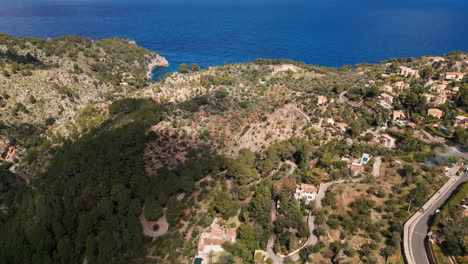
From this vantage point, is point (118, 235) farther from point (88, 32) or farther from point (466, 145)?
point (88, 32)

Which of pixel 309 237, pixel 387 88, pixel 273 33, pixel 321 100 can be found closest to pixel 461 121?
pixel 387 88

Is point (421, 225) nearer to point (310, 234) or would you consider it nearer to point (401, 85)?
point (310, 234)

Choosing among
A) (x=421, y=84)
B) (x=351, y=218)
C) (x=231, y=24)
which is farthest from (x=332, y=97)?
(x=231, y=24)

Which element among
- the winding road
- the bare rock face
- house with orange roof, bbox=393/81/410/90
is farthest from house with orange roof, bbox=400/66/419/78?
the bare rock face

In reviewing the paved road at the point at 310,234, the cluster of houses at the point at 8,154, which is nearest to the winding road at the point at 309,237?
the paved road at the point at 310,234

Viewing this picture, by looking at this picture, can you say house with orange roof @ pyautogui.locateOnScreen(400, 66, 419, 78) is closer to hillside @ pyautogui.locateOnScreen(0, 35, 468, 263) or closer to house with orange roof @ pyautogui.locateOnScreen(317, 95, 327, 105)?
hillside @ pyautogui.locateOnScreen(0, 35, 468, 263)

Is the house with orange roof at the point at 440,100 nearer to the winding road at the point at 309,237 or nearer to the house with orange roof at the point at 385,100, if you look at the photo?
the house with orange roof at the point at 385,100
